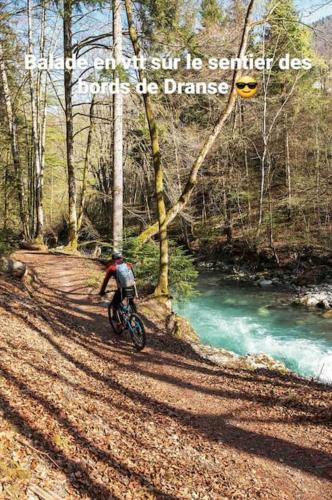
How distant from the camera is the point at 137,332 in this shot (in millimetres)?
7664

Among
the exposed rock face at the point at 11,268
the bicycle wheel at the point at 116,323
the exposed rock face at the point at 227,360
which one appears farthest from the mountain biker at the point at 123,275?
the exposed rock face at the point at 11,268

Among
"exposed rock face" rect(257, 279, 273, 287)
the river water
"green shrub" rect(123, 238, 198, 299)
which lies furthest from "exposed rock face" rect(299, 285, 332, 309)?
"green shrub" rect(123, 238, 198, 299)

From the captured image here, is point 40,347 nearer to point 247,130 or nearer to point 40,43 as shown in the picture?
point 40,43

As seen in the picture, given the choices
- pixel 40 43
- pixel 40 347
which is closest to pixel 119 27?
pixel 40 43

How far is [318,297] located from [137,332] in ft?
42.1

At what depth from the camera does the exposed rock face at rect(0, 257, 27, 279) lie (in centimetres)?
1038

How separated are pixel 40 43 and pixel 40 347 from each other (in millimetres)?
15767

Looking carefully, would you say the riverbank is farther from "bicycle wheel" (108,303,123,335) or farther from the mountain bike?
the mountain bike

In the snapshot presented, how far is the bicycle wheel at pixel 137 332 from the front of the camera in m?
7.58

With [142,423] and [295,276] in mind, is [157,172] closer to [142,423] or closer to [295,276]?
[142,423]

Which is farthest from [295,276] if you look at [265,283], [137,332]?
[137,332]

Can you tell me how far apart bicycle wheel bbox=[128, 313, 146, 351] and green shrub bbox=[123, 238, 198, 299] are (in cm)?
401

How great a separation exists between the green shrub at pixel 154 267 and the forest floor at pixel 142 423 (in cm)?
365

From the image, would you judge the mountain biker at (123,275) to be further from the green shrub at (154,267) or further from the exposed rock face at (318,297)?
the exposed rock face at (318,297)
